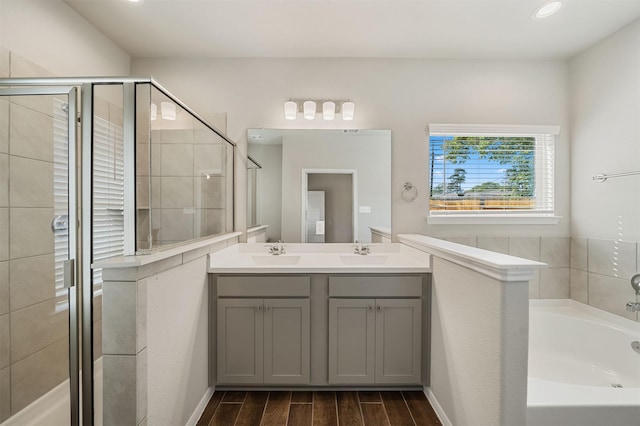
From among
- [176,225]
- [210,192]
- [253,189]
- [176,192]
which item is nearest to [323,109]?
[253,189]

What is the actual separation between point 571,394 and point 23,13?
3326 millimetres

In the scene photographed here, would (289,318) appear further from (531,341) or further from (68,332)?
(531,341)

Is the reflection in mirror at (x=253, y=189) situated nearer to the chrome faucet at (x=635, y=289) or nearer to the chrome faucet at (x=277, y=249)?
the chrome faucet at (x=277, y=249)

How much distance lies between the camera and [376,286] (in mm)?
2039

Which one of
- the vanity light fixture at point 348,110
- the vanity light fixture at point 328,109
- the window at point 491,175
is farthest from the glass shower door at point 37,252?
the window at point 491,175

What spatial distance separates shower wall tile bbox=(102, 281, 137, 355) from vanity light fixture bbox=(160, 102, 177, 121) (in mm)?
969

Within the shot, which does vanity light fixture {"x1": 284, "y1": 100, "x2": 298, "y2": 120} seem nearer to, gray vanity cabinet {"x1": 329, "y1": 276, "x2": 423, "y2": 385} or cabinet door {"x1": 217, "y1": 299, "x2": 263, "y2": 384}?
Answer: gray vanity cabinet {"x1": 329, "y1": 276, "x2": 423, "y2": 385}

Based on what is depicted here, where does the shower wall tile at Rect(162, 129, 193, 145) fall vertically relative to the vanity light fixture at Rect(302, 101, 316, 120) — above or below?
below

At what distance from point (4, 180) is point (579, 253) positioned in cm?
387

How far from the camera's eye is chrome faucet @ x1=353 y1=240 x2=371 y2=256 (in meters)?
2.55

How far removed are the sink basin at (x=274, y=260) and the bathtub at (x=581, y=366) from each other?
1665 millimetres

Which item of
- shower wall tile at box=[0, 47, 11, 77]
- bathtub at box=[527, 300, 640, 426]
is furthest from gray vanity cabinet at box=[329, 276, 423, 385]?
shower wall tile at box=[0, 47, 11, 77]

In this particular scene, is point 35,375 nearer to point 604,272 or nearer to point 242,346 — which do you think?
point 242,346

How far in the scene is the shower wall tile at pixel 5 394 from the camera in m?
1.45
